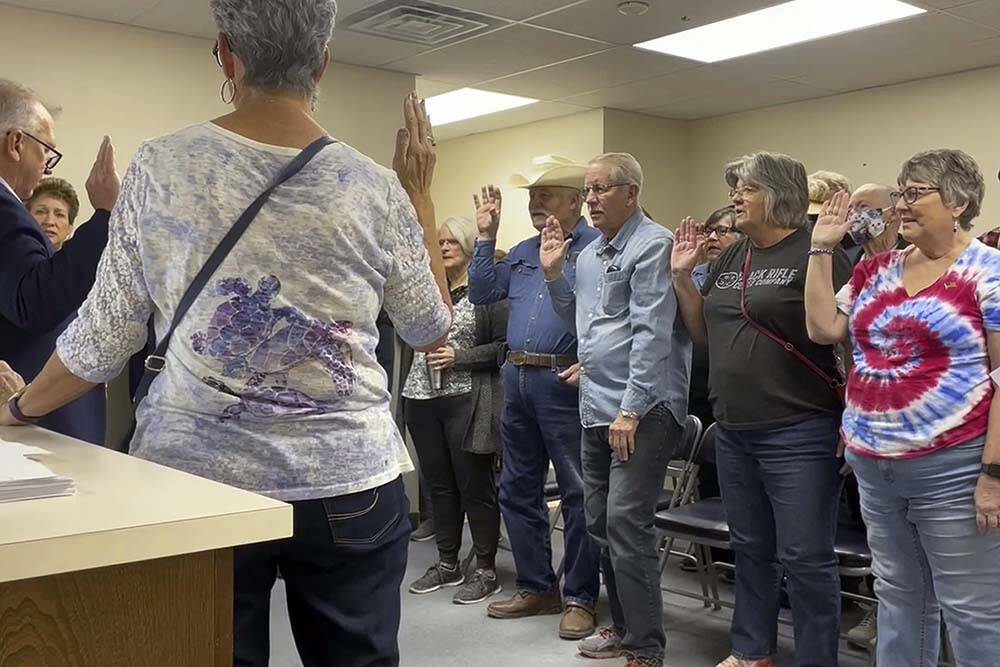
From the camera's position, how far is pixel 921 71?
5492mm

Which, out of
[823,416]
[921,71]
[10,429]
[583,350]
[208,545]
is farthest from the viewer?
[921,71]

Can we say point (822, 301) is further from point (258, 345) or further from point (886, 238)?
point (258, 345)

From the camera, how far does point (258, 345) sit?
1288mm

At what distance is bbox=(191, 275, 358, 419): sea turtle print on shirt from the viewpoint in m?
1.28

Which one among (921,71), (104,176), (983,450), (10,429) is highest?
(921,71)

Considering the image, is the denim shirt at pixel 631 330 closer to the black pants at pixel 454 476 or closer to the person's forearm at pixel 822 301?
the person's forearm at pixel 822 301

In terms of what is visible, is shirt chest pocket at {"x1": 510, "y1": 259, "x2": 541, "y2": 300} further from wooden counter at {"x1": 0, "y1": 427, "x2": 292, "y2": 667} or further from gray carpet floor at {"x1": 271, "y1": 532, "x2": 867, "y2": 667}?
wooden counter at {"x1": 0, "y1": 427, "x2": 292, "y2": 667}

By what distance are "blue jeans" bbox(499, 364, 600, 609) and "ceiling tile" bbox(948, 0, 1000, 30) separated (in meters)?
2.52

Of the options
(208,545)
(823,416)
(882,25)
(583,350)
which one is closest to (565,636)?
(583,350)

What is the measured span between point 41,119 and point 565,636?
2410 millimetres

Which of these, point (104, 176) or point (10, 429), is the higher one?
point (104, 176)

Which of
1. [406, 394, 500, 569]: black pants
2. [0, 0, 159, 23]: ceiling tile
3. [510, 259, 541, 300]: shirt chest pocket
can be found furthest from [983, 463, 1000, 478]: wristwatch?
[0, 0, 159, 23]: ceiling tile

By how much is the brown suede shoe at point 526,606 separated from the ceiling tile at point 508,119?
3.56m

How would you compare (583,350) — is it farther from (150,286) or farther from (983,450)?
(150,286)
